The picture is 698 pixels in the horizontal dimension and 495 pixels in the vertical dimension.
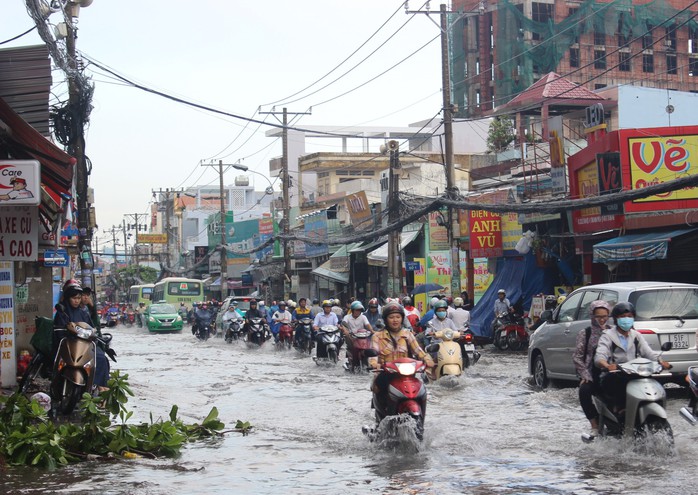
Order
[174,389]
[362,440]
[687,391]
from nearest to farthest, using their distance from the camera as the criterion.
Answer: [362,440] < [687,391] < [174,389]

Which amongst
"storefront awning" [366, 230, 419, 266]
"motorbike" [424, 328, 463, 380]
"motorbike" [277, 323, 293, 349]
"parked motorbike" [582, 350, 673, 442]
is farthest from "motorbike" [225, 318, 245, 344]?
"parked motorbike" [582, 350, 673, 442]

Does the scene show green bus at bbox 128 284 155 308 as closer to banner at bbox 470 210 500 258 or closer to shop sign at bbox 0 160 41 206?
banner at bbox 470 210 500 258

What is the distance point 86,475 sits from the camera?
8461 mm

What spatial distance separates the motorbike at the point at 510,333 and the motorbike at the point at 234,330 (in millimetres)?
12061

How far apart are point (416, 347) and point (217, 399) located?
274 inches

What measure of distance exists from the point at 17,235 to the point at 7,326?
312 cm

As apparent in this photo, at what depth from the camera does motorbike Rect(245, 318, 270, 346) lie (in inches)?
1243

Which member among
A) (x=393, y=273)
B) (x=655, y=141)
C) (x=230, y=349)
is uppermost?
(x=655, y=141)

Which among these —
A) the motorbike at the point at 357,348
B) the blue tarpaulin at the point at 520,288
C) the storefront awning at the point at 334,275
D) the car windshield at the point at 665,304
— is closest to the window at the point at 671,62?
the storefront awning at the point at 334,275

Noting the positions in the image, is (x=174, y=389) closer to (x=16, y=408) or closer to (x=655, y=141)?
(x=16, y=408)

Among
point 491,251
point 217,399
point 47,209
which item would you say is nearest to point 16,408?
point 47,209

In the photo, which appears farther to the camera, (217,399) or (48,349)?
(217,399)

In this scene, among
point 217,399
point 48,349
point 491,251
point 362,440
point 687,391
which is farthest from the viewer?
point 491,251

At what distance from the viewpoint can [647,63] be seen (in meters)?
82.8
